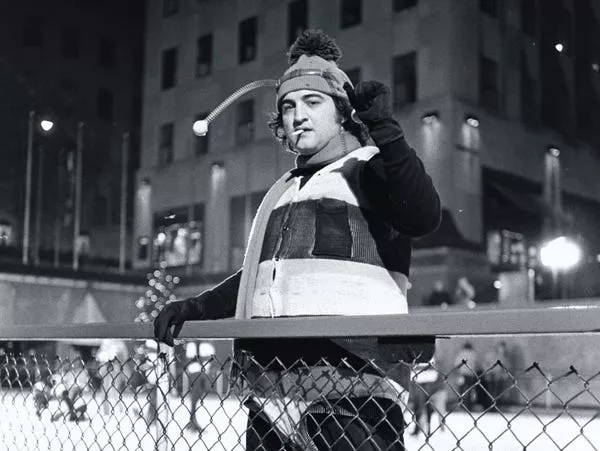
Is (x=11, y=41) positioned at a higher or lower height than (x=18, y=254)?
higher

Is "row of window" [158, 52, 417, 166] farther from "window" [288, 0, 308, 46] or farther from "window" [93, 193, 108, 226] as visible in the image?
"window" [93, 193, 108, 226]

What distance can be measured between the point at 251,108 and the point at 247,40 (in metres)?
2.31

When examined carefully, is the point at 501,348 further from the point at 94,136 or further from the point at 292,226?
the point at 94,136

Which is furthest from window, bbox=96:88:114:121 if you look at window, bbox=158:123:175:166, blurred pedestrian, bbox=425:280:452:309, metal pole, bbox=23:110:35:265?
blurred pedestrian, bbox=425:280:452:309

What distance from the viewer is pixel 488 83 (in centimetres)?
2183

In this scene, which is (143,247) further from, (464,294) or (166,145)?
(464,294)

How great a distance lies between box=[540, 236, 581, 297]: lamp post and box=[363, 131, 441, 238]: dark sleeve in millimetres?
17544

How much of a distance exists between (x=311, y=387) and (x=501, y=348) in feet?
46.9

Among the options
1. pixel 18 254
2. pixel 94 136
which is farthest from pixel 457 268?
pixel 94 136

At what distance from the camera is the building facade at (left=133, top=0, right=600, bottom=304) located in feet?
67.5

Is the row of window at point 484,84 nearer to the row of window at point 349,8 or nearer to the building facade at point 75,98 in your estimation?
the row of window at point 349,8

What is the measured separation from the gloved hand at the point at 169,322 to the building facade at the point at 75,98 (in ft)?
103

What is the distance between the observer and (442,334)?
73.7 inches

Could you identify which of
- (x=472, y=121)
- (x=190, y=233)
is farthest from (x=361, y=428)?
(x=190, y=233)
